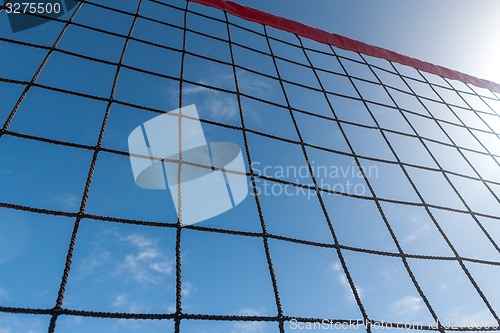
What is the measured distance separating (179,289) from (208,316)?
0.15 m

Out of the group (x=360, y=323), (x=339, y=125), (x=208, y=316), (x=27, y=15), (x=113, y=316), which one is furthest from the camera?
(x=339, y=125)

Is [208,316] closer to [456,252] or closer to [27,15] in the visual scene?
[456,252]

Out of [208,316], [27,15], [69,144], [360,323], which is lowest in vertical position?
[360,323]

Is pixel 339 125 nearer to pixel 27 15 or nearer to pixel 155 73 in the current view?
pixel 155 73

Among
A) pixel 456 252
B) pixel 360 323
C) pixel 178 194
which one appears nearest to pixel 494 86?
pixel 456 252

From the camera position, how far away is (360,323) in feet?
5.04

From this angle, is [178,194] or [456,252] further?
[456,252]

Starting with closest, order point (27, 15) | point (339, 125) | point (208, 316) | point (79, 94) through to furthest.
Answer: point (208, 316)
point (79, 94)
point (27, 15)
point (339, 125)

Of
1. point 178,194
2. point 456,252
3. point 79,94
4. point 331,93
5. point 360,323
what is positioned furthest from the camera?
point 331,93

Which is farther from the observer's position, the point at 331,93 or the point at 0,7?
the point at 331,93

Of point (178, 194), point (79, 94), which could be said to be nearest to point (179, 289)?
point (178, 194)

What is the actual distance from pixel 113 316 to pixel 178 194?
0.63 metres

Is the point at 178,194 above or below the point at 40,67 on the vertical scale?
below

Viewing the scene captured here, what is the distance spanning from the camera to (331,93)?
3086mm
